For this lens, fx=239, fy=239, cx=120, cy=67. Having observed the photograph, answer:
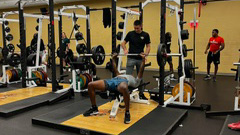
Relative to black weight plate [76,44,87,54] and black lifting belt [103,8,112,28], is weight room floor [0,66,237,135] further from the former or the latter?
black lifting belt [103,8,112,28]

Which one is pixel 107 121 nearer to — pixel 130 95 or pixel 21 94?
pixel 130 95

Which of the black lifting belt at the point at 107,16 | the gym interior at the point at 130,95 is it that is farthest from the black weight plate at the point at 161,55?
the black lifting belt at the point at 107,16

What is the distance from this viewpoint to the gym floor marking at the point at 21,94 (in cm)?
437

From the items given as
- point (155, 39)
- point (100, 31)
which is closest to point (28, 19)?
point (100, 31)

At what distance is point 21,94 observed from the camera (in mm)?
4789

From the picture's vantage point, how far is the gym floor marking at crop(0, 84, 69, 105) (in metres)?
4.37

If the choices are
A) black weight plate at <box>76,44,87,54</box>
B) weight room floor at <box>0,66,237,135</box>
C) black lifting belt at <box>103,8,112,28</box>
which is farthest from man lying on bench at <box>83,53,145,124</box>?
black weight plate at <box>76,44,87,54</box>

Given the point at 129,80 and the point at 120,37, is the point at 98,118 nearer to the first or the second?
the point at 129,80

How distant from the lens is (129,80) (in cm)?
327

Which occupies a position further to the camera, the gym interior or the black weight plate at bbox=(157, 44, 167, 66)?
the black weight plate at bbox=(157, 44, 167, 66)

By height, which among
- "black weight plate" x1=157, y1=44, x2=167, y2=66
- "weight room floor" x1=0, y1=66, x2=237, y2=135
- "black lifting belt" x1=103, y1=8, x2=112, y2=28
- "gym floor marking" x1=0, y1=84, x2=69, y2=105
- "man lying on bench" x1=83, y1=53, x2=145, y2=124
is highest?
"black lifting belt" x1=103, y1=8, x2=112, y2=28

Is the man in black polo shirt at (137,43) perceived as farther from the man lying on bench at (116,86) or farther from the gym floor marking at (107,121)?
the gym floor marking at (107,121)

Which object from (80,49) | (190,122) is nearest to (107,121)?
(190,122)

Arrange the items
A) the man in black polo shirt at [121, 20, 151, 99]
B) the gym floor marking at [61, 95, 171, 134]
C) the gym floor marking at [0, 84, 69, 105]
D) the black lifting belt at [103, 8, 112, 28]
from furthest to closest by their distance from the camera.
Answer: the black lifting belt at [103, 8, 112, 28]
the gym floor marking at [0, 84, 69, 105]
the man in black polo shirt at [121, 20, 151, 99]
the gym floor marking at [61, 95, 171, 134]
